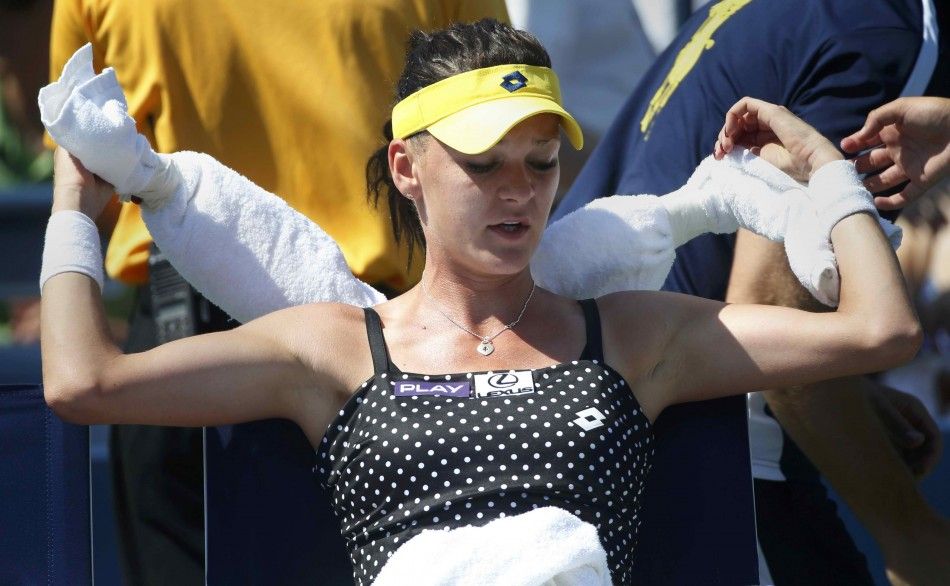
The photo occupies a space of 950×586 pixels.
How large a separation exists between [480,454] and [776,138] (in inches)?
28.4

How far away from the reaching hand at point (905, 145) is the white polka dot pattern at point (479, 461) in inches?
23.1

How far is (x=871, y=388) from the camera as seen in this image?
8.50ft

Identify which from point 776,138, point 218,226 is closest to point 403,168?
point 218,226

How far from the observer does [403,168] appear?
209 cm

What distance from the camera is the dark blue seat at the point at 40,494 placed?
6.41 ft

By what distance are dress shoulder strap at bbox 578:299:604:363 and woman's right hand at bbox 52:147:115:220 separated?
2.35 ft

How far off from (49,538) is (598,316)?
84cm

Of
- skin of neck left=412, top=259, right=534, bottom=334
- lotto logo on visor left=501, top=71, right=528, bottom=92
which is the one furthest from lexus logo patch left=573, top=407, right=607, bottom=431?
lotto logo on visor left=501, top=71, right=528, bottom=92

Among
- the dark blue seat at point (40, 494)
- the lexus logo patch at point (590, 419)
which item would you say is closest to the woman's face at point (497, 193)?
the lexus logo patch at point (590, 419)

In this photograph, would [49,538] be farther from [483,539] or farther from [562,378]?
[562,378]

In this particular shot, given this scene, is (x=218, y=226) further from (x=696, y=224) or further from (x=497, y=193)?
(x=696, y=224)

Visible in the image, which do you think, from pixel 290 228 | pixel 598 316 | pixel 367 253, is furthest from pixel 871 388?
pixel 290 228

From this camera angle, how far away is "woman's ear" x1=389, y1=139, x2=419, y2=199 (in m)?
2.07

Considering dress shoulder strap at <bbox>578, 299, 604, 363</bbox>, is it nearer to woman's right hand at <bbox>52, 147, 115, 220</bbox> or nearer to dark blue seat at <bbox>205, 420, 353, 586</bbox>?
dark blue seat at <bbox>205, 420, 353, 586</bbox>
